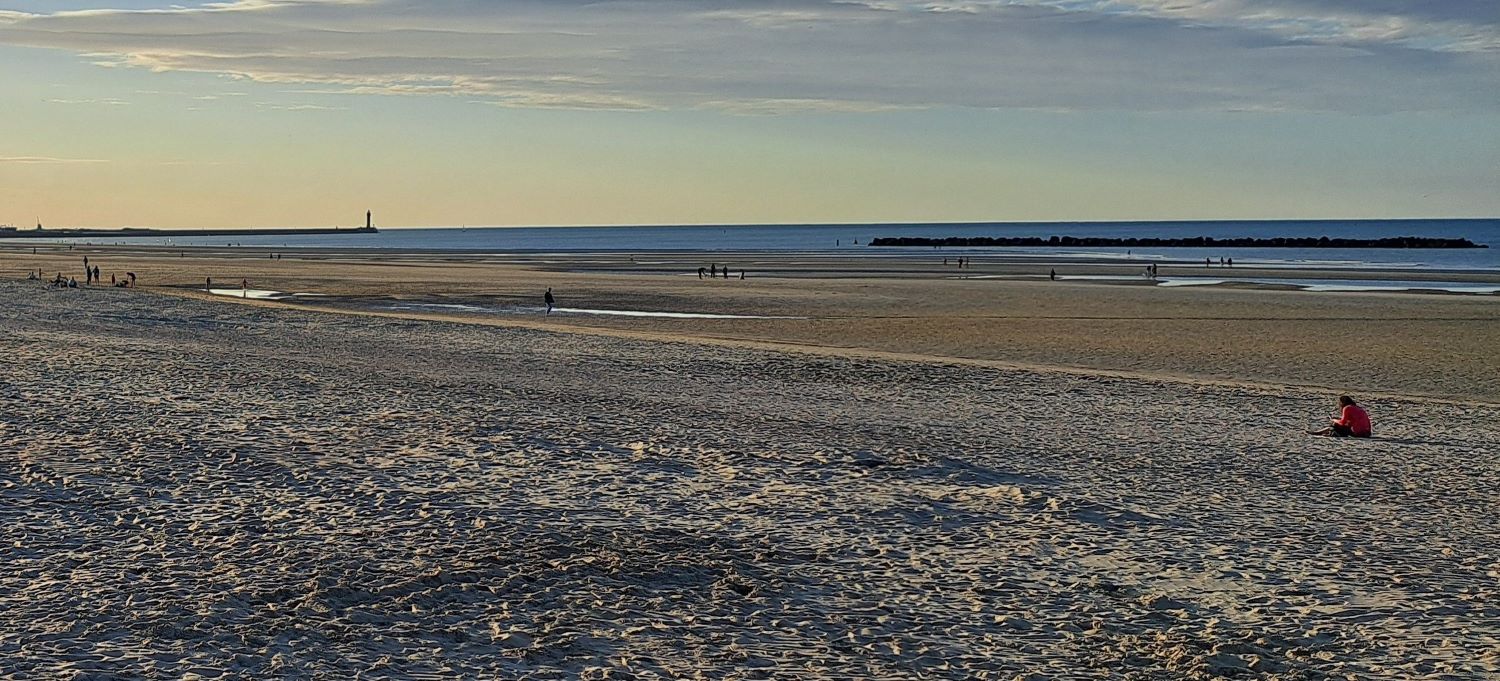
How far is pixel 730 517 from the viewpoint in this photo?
10.2 metres

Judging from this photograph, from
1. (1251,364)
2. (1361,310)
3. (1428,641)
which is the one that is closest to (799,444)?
(1428,641)

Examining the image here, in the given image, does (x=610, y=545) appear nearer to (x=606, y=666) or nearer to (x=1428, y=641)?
(x=606, y=666)

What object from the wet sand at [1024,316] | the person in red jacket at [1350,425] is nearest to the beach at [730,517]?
the person in red jacket at [1350,425]

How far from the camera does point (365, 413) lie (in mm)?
15125

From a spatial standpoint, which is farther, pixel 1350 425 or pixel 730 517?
pixel 1350 425

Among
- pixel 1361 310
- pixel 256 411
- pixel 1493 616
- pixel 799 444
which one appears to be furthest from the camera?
pixel 1361 310

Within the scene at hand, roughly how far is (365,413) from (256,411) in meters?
1.17

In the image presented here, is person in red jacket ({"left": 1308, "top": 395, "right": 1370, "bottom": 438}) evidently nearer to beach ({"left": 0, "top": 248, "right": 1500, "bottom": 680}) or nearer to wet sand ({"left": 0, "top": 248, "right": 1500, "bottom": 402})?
beach ({"left": 0, "top": 248, "right": 1500, "bottom": 680})

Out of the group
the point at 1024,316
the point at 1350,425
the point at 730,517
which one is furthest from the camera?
the point at 1024,316

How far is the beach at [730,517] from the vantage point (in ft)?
23.5

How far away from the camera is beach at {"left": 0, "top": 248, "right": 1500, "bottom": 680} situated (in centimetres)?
715

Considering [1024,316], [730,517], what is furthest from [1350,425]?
[1024,316]

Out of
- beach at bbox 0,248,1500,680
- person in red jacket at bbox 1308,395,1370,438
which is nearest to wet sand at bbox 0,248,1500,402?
beach at bbox 0,248,1500,680

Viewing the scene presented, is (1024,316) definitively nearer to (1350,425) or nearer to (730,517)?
(1350,425)
